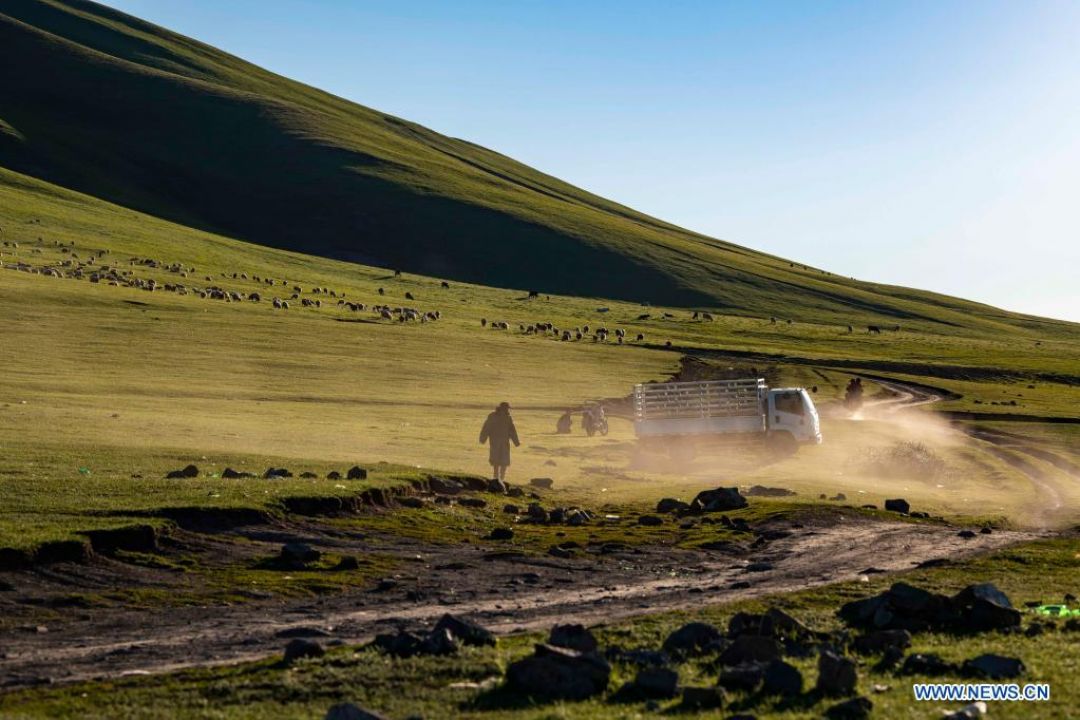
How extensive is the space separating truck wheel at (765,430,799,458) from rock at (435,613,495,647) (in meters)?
36.9

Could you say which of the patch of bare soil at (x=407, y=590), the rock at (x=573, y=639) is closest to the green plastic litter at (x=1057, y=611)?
the patch of bare soil at (x=407, y=590)

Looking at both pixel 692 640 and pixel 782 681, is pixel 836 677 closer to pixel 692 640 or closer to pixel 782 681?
pixel 782 681

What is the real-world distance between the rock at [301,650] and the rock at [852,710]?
20.8ft

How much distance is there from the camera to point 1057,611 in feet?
62.4

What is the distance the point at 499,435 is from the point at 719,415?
49.4ft

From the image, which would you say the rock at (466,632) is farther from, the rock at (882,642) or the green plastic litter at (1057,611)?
the green plastic litter at (1057,611)

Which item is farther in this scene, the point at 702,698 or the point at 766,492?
the point at 766,492

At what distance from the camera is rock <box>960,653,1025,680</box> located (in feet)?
46.6

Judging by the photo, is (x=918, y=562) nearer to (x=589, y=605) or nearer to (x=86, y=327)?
(x=589, y=605)

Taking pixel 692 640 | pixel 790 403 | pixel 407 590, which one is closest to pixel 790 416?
pixel 790 403

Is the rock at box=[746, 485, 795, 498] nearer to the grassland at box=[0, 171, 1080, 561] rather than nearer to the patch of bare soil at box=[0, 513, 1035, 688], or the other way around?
the grassland at box=[0, 171, 1080, 561]

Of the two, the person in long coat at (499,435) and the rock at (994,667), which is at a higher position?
the person in long coat at (499,435)

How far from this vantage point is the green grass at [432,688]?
13195 mm

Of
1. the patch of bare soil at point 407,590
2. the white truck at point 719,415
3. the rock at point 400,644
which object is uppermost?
the white truck at point 719,415
